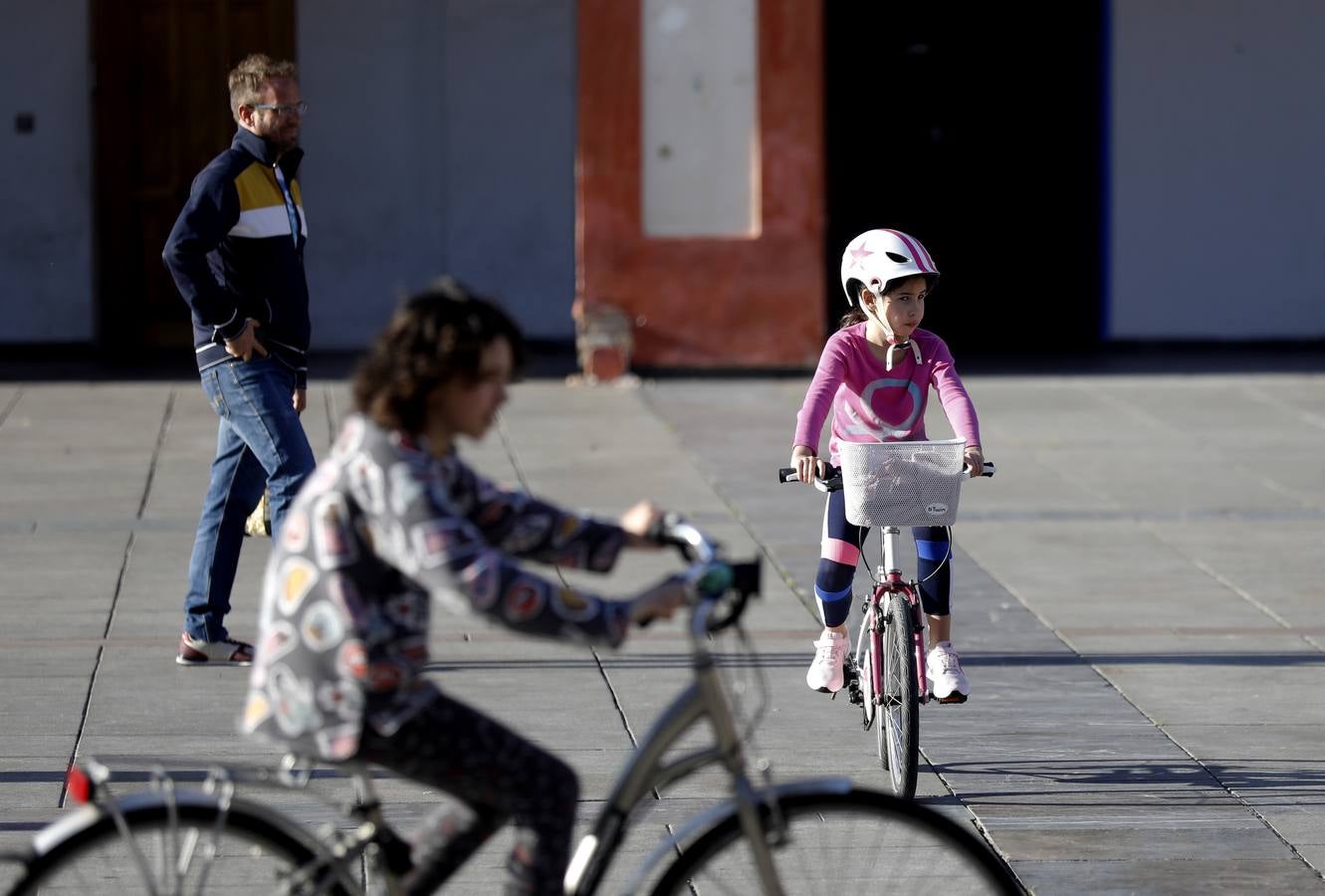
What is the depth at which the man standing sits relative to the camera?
22.4ft

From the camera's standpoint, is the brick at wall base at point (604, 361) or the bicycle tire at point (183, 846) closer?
the bicycle tire at point (183, 846)

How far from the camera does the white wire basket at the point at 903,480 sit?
18.0 feet

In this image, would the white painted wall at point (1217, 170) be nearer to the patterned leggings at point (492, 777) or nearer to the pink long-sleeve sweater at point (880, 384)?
the pink long-sleeve sweater at point (880, 384)

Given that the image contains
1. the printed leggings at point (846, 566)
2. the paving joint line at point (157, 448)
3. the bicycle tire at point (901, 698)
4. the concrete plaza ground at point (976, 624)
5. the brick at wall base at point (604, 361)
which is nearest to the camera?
the bicycle tire at point (901, 698)

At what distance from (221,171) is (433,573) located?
12.0 feet

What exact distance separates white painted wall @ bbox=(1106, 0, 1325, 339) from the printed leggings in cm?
1055

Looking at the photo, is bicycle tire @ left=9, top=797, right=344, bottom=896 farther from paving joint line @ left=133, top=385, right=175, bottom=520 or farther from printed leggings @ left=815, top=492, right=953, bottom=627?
paving joint line @ left=133, top=385, right=175, bottom=520

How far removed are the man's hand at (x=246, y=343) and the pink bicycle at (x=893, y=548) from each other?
2.02m

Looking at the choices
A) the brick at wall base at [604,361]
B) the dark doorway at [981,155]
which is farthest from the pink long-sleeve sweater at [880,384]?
the dark doorway at [981,155]

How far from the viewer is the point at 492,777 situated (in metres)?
3.71

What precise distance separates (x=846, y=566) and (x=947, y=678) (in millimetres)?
432

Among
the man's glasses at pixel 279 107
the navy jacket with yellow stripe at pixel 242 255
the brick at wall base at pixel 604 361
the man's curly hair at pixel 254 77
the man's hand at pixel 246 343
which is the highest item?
the man's curly hair at pixel 254 77

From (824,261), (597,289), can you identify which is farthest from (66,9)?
(824,261)

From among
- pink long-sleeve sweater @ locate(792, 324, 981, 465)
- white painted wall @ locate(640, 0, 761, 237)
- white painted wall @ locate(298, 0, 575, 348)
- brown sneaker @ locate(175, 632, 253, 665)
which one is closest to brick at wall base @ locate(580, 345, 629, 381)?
white painted wall @ locate(640, 0, 761, 237)
